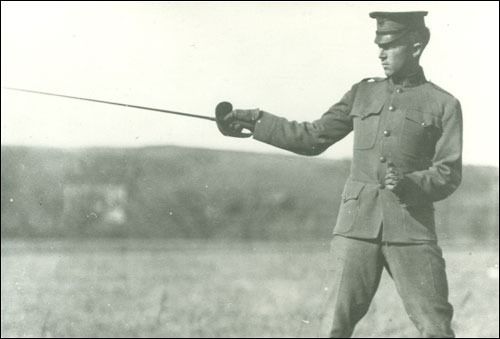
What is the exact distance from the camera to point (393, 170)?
4145 mm

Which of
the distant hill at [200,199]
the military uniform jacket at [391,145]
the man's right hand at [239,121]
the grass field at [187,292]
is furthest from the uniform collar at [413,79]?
the distant hill at [200,199]

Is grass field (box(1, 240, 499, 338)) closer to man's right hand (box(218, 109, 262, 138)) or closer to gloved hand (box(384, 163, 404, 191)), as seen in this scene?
man's right hand (box(218, 109, 262, 138))

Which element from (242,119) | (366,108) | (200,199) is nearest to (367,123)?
(366,108)

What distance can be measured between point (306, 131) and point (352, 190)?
→ 1.15 ft

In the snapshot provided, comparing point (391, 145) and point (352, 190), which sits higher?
point (391, 145)

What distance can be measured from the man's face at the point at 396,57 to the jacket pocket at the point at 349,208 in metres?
0.55

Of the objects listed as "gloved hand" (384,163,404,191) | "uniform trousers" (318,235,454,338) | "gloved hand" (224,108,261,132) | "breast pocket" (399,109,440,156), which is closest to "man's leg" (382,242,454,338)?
"uniform trousers" (318,235,454,338)

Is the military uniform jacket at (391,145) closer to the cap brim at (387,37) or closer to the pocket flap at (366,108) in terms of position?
the pocket flap at (366,108)

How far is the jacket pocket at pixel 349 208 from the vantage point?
4398mm

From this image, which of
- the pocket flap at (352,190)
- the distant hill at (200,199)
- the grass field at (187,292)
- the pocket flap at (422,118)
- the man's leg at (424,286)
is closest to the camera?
the man's leg at (424,286)

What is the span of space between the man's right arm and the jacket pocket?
24 cm

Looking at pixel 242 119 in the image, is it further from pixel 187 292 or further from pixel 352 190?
pixel 187 292

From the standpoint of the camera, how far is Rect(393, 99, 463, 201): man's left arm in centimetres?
417

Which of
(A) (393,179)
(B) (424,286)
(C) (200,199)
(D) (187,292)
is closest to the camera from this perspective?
(A) (393,179)
